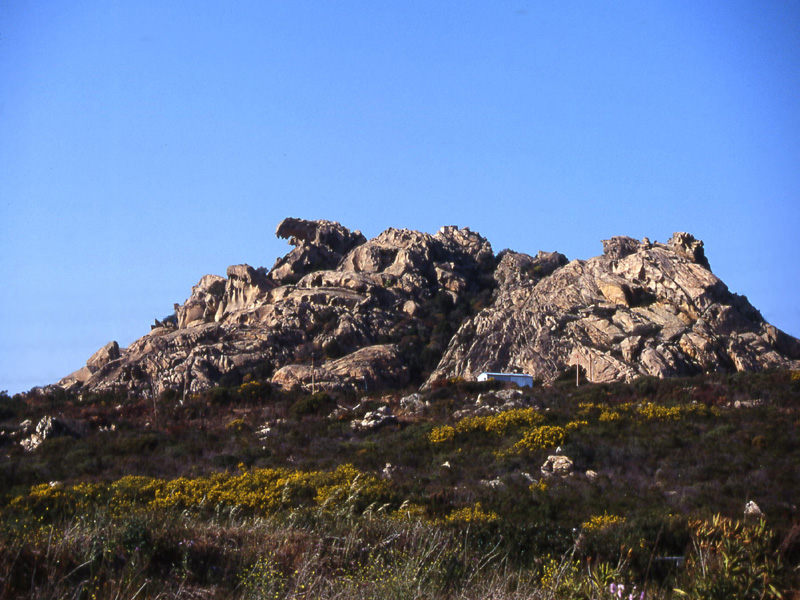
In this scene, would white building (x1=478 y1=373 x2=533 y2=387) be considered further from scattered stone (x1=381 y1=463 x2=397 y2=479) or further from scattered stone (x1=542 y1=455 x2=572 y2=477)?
scattered stone (x1=381 y1=463 x2=397 y2=479)

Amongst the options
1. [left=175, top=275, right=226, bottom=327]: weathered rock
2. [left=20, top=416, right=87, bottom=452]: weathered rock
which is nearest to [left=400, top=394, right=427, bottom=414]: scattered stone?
[left=20, top=416, right=87, bottom=452]: weathered rock

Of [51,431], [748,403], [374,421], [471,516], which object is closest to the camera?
[471,516]

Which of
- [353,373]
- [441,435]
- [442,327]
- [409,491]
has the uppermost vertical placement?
[442,327]

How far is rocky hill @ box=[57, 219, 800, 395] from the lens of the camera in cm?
4297

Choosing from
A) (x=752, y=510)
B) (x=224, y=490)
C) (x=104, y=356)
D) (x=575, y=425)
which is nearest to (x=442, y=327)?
(x=575, y=425)

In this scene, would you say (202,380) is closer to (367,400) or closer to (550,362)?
(367,400)

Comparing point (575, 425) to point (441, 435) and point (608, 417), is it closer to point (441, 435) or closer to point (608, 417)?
point (608, 417)

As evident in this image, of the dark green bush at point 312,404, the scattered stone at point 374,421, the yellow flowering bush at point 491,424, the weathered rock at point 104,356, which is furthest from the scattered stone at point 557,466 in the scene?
the weathered rock at point 104,356

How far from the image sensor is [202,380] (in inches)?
1778

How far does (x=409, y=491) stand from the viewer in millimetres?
19281

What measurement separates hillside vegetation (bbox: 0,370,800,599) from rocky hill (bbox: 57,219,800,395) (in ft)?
9.04

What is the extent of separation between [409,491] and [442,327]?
A: 110 ft

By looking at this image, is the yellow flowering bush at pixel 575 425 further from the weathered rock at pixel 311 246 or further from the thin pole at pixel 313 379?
the weathered rock at pixel 311 246

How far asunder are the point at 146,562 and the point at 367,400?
106ft
